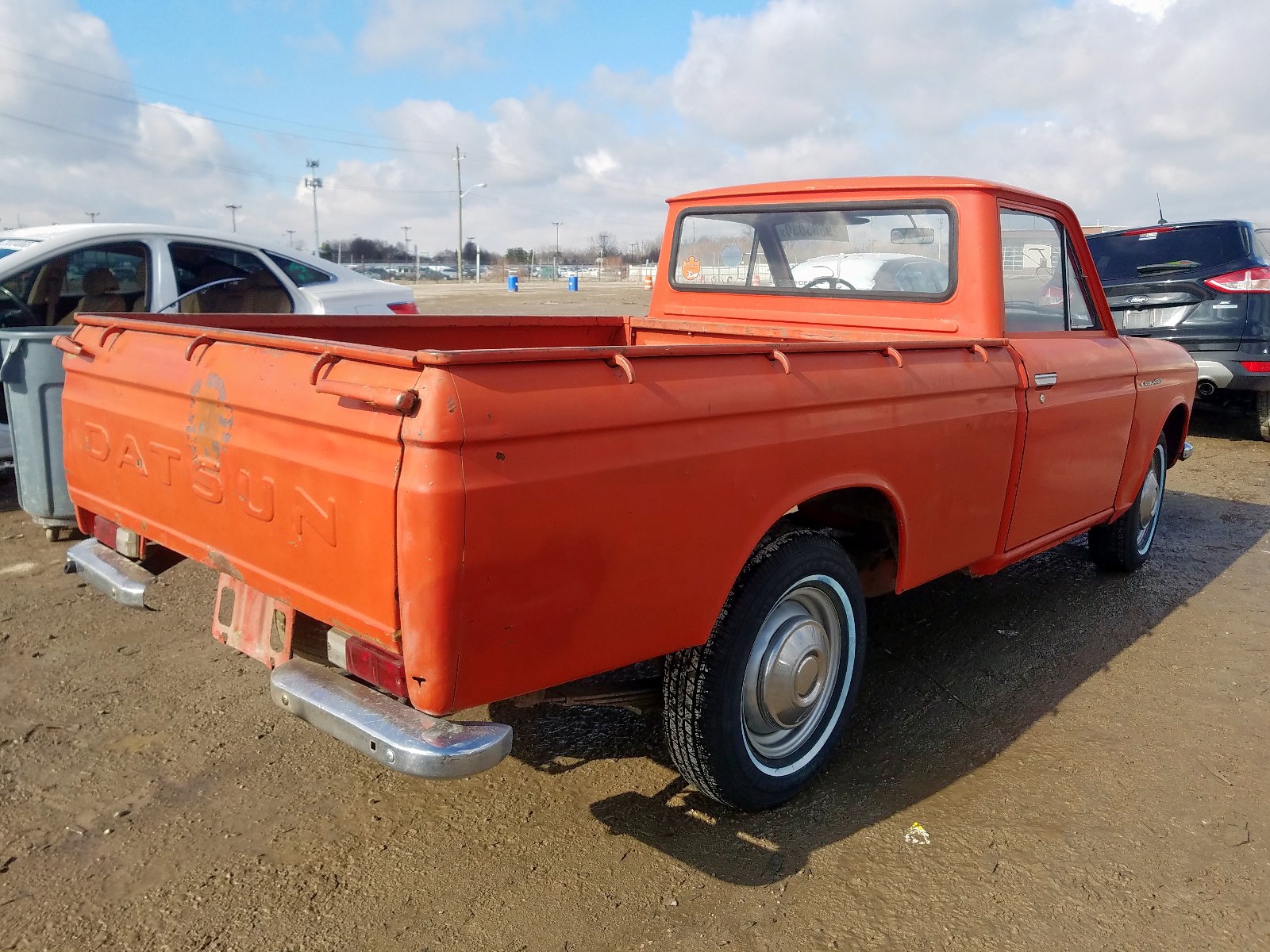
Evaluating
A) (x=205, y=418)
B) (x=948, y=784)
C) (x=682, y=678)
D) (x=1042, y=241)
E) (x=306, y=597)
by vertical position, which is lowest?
(x=948, y=784)

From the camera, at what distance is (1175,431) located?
5.19 m

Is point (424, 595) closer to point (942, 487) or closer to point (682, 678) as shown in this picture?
point (682, 678)

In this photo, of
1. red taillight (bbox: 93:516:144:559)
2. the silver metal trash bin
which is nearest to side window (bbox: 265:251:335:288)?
the silver metal trash bin

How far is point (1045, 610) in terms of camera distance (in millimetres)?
4527

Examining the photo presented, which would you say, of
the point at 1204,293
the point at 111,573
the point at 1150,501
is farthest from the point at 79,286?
the point at 1204,293

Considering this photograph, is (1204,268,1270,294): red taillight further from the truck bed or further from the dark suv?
the truck bed

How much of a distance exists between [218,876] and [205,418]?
Answer: 1180mm

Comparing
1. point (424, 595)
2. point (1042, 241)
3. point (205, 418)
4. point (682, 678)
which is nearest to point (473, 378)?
point (424, 595)

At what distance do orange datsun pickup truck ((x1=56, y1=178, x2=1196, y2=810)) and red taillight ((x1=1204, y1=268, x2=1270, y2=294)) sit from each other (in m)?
4.79

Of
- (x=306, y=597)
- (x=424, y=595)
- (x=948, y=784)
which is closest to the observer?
(x=424, y=595)

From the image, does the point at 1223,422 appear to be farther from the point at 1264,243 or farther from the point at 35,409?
the point at 35,409

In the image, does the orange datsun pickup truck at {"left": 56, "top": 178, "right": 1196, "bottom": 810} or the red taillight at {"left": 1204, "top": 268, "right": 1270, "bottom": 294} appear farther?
the red taillight at {"left": 1204, "top": 268, "right": 1270, "bottom": 294}

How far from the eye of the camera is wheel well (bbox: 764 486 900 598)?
2.93 meters

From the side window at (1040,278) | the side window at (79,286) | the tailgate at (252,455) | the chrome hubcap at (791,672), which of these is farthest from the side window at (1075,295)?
the side window at (79,286)
